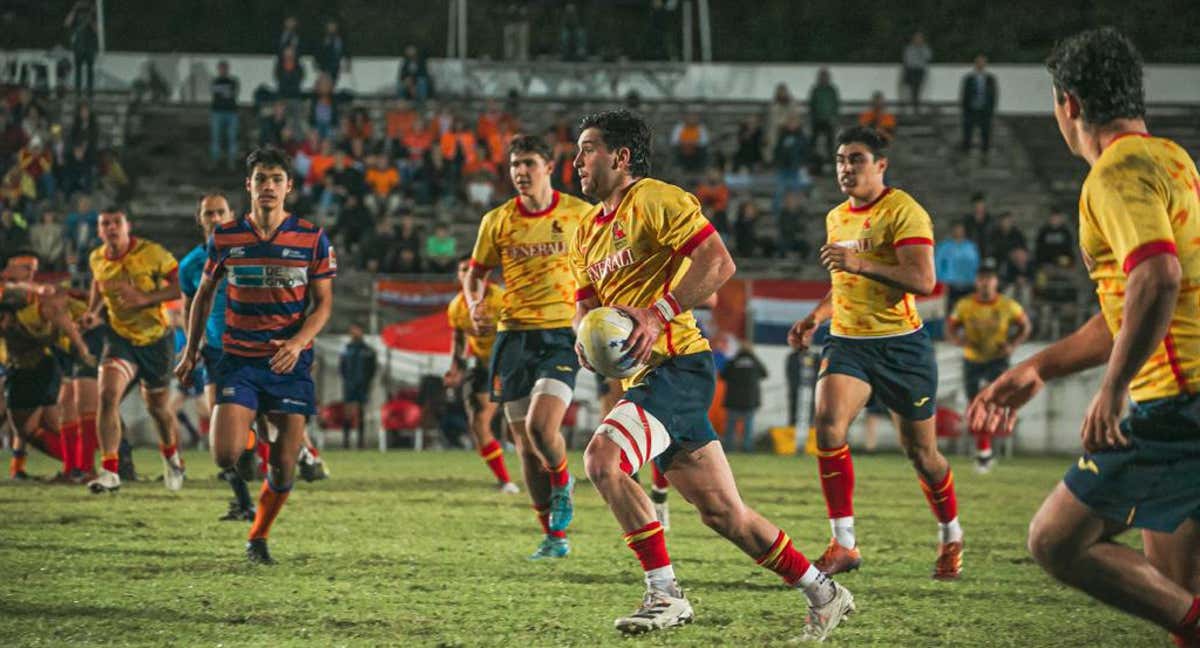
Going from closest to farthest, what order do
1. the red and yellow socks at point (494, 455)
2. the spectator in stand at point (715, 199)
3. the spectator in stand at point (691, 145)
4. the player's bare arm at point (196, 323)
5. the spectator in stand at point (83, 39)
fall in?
the player's bare arm at point (196, 323), the red and yellow socks at point (494, 455), the spectator in stand at point (715, 199), the spectator in stand at point (691, 145), the spectator in stand at point (83, 39)

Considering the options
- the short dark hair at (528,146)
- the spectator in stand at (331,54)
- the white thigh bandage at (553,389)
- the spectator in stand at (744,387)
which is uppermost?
the spectator in stand at (331,54)

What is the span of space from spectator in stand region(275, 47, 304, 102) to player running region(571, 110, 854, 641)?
23055 millimetres

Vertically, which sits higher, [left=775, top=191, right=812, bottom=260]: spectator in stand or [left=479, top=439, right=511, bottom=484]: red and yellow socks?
[left=775, top=191, right=812, bottom=260]: spectator in stand

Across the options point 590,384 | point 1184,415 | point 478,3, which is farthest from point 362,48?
point 1184,415

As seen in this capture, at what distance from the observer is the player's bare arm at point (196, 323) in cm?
914

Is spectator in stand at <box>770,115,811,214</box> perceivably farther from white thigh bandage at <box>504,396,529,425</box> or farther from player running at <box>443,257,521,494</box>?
white thigh bandage at <box>504,396,529,425</box>

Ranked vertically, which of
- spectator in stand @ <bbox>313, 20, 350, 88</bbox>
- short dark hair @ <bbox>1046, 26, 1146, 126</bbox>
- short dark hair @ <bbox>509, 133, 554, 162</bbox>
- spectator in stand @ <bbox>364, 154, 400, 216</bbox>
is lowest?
spectator in stand @ <bbox>364, 154, 400, 216</bbox>

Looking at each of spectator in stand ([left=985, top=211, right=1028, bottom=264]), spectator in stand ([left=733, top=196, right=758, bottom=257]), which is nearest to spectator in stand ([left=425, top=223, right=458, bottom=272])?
spectator in stand ([left=733, top=196, right=758, bottom=257])

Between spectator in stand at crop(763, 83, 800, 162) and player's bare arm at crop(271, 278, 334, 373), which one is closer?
player's bare arm at crop(271, 278, 334, 373)

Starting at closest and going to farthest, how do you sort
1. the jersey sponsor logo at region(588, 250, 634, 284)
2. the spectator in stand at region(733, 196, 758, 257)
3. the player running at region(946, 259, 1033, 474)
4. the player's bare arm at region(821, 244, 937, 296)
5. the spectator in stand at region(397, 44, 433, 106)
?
the jersey sponsor logo at region(588, 250, 634, 284) < the player's bare arm at region(821, 244, 937, 296) < the player running at region(946, 259, 1033, 474) < the spectator in stand at region(733, 196, 758, 257) < the spectator in stand at region(397, 44, 433, 106)

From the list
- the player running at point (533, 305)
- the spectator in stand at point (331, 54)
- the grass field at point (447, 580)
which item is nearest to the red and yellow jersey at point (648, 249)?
the grass field at point (447, 580)

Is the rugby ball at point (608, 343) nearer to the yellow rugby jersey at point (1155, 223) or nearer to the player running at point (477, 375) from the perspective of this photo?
the yellow rugby jersey at point (1155, 223)

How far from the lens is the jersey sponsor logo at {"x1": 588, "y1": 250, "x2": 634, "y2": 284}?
6777 mm

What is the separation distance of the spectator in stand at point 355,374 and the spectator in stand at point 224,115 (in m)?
8.45
